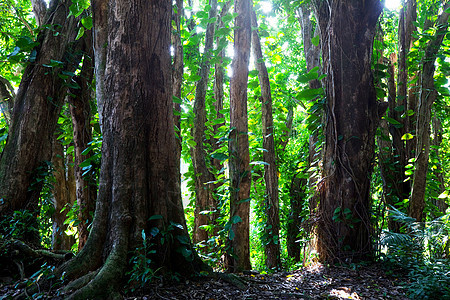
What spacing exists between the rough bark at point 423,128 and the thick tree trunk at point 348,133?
186 cm

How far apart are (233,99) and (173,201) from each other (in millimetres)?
1864

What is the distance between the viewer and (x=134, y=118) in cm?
268

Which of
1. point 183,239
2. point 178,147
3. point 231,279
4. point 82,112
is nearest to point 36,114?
point 82,112

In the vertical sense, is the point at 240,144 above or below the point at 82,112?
below

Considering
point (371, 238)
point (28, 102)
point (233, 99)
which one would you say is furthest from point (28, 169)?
point (371, 238)

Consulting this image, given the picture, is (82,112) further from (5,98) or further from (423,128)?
(423,128)

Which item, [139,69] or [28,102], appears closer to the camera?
[139,69]

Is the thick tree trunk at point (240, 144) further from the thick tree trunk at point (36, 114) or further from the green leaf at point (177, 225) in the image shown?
the thick tree trunk at point (36, 114)

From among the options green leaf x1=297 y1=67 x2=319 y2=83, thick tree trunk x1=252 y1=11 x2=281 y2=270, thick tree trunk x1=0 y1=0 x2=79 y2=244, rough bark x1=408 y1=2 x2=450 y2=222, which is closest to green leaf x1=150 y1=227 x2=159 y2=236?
thick tree trunk x1=0 y1=0 x2=79 y2=244

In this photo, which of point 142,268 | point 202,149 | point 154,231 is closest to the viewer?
point 142,268

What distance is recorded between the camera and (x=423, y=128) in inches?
217

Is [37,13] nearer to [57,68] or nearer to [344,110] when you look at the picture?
[57,68]

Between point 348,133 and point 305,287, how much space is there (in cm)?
200

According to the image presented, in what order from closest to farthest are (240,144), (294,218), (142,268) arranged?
(142,268) → (240,144) → (294,218)
